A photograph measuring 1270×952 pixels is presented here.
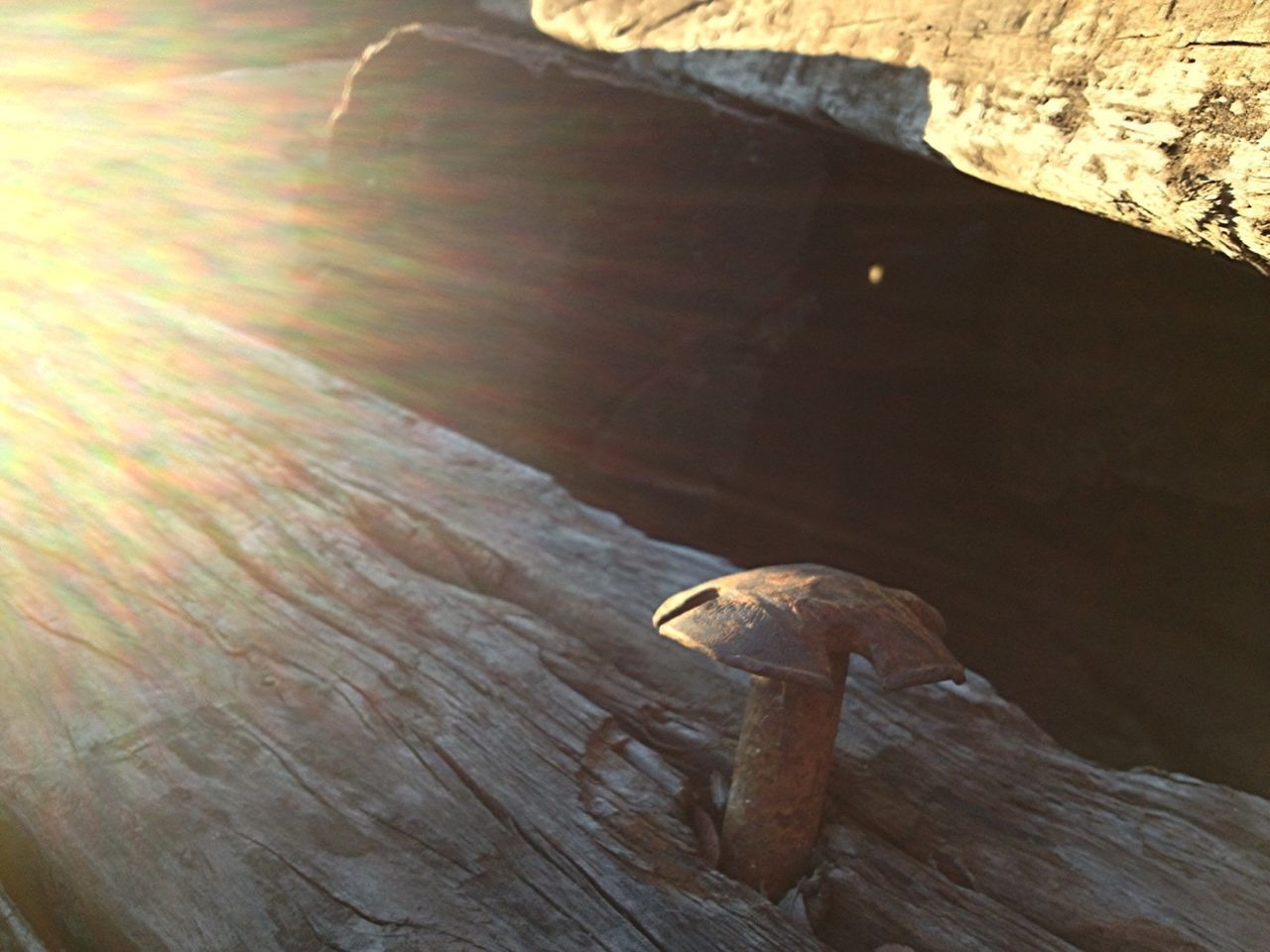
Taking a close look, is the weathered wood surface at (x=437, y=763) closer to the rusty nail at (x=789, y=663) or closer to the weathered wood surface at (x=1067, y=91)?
the rusty nail at (x=789, y=663)

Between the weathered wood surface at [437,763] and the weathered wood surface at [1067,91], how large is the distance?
126cm

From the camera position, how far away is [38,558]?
110 inches

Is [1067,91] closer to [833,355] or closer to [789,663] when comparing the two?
[789,663]

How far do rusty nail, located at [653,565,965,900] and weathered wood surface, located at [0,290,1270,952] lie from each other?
0.11m

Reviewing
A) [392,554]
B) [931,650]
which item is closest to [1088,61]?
[931,650]

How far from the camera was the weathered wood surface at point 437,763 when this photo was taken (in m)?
1.92

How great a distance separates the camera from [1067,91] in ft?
6.97

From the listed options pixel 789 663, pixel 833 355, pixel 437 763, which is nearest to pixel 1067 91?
pixel 789 663

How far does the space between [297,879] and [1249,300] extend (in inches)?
137

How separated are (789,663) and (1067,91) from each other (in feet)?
4.53

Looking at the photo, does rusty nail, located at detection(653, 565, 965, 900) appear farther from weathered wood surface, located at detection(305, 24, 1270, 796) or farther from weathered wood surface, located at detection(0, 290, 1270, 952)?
weathered wood surface, located at detection(305, 24, 1270, 796)

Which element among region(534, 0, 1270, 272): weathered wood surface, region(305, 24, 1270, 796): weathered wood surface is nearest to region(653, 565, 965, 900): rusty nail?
region(534, 0, 1270, 272): weathered wood surface

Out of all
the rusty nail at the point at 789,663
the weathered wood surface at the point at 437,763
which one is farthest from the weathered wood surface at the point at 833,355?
the rusty nail at the point at 789,663

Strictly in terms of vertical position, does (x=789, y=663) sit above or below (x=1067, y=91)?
below
